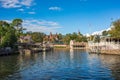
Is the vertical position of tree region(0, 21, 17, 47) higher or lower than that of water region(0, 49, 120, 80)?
higher

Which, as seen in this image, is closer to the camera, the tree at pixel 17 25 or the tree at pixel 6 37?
the tree at pixel 6 37

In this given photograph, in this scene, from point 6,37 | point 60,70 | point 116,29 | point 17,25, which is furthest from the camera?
point 17,25

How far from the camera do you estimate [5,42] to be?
125 meters

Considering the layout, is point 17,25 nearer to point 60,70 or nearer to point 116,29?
point 116,29

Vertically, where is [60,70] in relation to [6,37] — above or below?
below

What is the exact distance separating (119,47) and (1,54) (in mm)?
47880

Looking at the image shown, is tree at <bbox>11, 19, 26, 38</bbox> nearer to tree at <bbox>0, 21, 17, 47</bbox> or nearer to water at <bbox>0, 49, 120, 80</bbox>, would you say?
tree at <bbox>0, 21, 17, 47</bbox>

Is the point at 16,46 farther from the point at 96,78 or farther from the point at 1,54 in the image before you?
the point at 96,78

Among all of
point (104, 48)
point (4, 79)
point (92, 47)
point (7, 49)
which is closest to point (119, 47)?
point (104, 48)

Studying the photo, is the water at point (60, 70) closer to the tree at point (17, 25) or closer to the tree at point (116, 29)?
the tree at point (116, 29)

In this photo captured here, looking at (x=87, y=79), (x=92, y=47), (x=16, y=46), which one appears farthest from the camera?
(x=16, y=46)

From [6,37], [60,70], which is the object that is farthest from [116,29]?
[60,70]

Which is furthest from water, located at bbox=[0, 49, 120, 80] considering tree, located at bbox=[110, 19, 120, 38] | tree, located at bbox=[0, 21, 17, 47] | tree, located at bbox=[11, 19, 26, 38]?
tree, located at bbox=[11, 19, 26, 38]

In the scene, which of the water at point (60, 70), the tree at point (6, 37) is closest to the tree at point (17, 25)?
the tree at point (6, 37)
